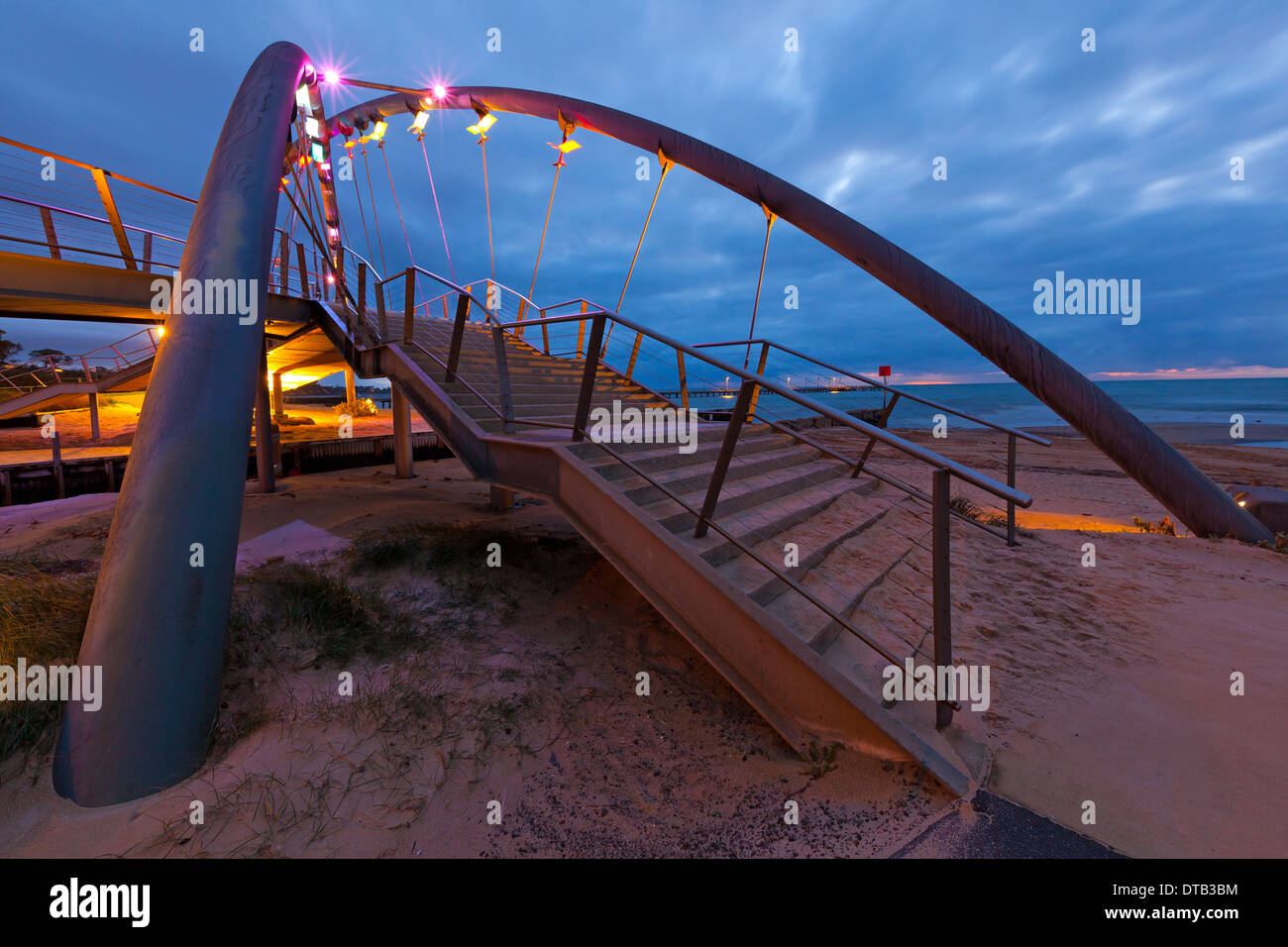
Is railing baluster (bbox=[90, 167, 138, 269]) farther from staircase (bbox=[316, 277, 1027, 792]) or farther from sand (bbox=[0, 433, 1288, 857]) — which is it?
sand (bbox=[0, 433, 1288, 857])

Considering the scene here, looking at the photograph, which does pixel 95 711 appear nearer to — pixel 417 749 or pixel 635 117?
pixel 417 749

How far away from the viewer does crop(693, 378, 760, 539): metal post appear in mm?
3066

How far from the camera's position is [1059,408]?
6.77 m

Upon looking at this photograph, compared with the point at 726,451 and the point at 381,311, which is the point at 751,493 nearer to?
the point at 726,451

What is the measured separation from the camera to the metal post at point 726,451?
3066 mm

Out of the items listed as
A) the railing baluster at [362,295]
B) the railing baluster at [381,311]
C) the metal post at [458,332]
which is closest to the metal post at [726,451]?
the metal post at [458,332]

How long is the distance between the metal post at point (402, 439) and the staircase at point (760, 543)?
4416 millimetres

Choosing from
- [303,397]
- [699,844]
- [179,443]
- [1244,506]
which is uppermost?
[303,397]

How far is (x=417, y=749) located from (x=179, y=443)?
2.21 meters

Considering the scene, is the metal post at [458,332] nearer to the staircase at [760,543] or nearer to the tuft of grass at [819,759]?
the staircase at [760,543]

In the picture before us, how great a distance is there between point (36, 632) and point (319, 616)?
139cm

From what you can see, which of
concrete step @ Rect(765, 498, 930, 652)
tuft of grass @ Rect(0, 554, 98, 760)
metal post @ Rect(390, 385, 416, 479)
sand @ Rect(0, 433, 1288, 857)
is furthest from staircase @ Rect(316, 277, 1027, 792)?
metal post @ Rect(390, 385, 416, 479)

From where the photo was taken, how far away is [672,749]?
9.30ft

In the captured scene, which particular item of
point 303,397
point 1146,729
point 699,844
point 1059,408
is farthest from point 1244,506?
point 303,397
